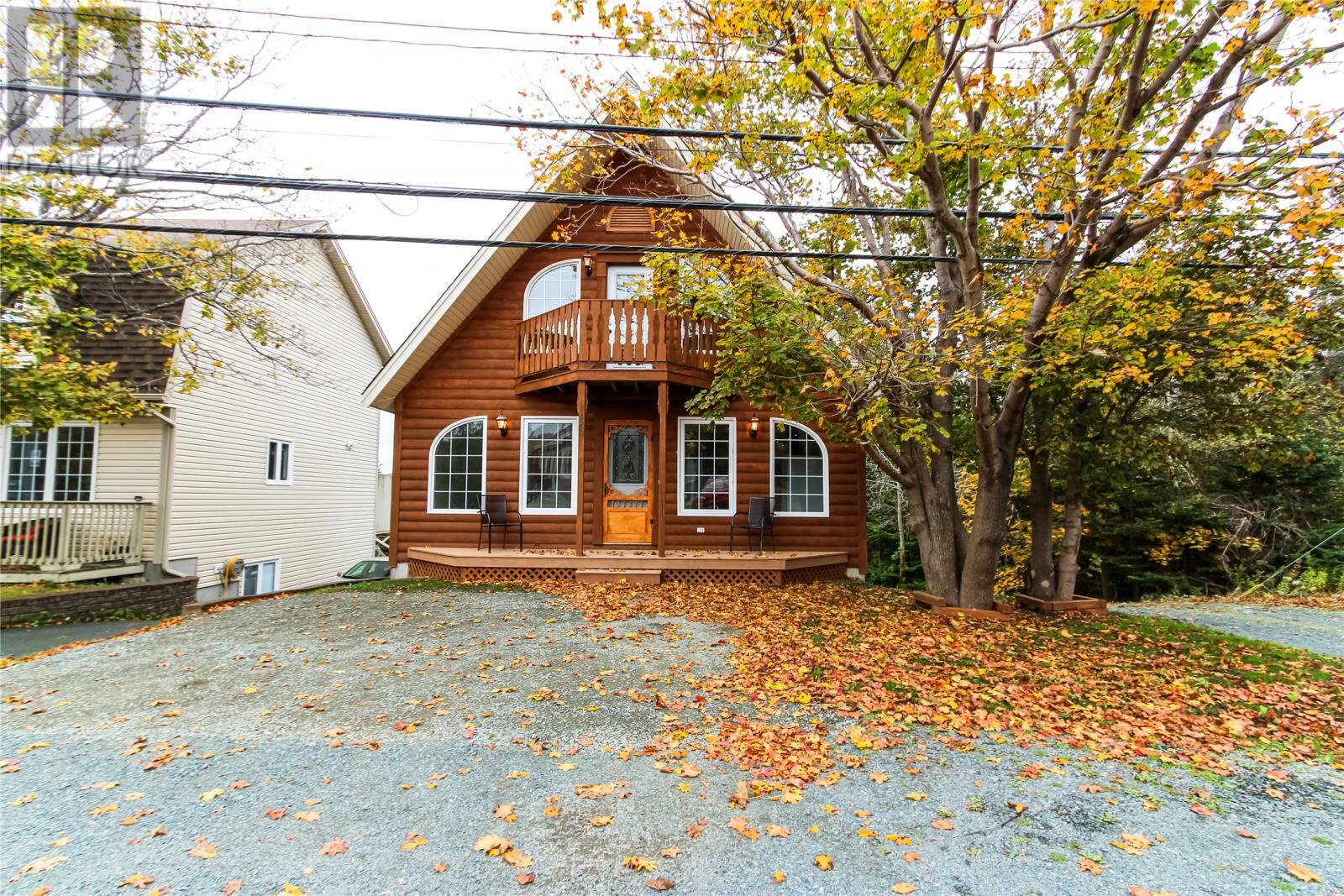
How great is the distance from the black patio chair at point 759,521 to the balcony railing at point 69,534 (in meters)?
9.75

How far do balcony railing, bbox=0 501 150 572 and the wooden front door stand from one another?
24.7ft

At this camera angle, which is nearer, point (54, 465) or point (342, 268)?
point (54, 465)

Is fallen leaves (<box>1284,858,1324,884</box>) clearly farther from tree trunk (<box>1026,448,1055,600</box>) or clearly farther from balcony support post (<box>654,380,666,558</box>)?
balcony support post (<box>654,380,666,558</box>)

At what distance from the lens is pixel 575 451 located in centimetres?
1141

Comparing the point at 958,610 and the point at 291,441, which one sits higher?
the point at 291,441

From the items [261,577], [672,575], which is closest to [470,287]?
[672,575]

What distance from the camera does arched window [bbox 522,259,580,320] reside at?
1164 cm

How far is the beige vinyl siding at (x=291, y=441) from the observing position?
11.4 metres

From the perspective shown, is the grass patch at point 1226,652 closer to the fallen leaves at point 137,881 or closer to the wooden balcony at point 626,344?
the wooden balcony at point 626,344

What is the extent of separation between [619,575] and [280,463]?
9.33 m

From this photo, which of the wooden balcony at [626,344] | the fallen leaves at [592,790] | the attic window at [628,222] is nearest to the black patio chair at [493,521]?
the wooden balcony at [626,344]

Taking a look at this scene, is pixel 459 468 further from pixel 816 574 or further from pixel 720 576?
pixel 816 574

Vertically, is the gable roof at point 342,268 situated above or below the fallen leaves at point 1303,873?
above

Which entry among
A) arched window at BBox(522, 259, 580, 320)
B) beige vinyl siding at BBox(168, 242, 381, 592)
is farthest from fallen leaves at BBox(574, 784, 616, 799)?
arched window at BBox(522, 259, 580, 320)
